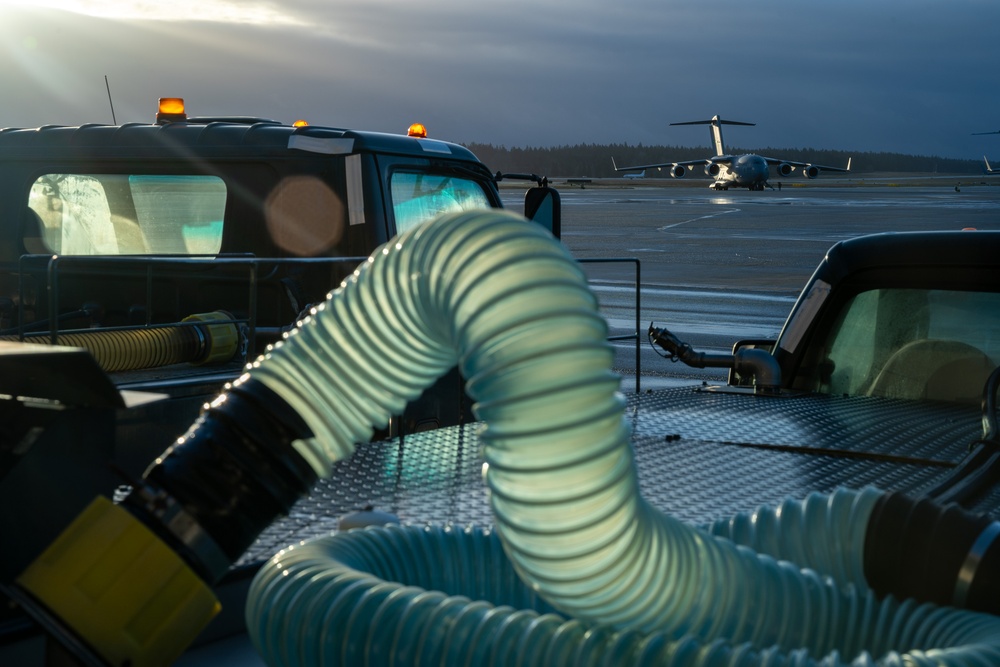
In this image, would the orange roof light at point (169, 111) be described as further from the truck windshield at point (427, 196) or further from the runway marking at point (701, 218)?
the runway marking at point (701, 218)

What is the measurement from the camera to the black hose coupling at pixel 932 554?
212 centimetres

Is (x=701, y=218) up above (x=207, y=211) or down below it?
below

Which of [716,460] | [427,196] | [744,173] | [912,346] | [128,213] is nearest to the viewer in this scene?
[716,460]

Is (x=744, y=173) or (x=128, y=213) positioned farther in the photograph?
(x=744, y=173)

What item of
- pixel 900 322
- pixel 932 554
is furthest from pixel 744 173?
pixel 932 554

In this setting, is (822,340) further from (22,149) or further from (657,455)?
(22,149)

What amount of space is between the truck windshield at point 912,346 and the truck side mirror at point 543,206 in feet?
6.42

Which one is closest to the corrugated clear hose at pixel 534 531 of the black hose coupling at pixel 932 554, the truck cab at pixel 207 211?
the black hose coupling at pixel 932 554

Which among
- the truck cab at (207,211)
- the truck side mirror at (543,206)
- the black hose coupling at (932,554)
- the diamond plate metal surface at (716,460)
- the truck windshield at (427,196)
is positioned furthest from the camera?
the truck side mirror at (543,206)

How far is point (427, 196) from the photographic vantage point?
7.11 meters

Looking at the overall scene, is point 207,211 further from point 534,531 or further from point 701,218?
point 701,218

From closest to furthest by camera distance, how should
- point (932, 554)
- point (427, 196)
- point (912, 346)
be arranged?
point (932, 554) < point (912, 346) < point (427, 196)

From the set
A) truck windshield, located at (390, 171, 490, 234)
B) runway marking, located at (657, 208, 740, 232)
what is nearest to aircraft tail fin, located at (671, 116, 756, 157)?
runway marking, located at (657, 208, 740, 232)

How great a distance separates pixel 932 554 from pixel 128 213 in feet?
18.8
